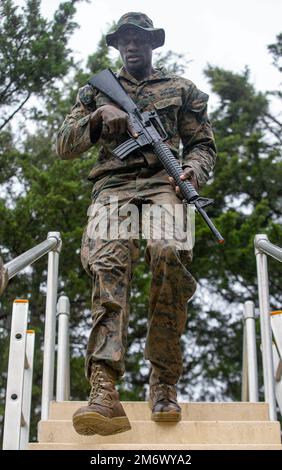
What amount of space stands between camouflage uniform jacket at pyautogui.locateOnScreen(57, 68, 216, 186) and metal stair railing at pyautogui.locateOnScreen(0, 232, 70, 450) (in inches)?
22.6

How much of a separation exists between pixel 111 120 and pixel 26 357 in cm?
137

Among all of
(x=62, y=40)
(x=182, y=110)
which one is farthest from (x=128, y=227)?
(x=62, y=40)

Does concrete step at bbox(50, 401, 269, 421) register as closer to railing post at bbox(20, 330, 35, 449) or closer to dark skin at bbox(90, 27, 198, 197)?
railing post at bbox(20, 330, 35, 449)

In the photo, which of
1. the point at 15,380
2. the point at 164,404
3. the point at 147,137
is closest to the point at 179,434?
the point at 164,404

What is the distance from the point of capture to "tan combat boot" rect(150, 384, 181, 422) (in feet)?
11.0

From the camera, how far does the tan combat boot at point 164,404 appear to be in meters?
3.37

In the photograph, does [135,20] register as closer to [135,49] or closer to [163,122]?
[135,49]

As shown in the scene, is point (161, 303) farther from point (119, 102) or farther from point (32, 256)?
point (119, 102)

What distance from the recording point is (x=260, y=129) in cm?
1598

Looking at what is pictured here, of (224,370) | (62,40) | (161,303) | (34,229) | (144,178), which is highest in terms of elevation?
(62,40)

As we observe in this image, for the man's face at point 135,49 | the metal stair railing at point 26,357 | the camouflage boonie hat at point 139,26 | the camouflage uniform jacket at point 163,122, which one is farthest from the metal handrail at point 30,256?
the camouflage boonie hat at point 139,26

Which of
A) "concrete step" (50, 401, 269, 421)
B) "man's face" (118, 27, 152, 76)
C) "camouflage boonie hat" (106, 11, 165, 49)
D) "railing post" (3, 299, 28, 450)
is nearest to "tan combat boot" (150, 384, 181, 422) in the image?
"concrete step" (50, 401, 269, 421)

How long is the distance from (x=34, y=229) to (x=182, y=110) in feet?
23.6

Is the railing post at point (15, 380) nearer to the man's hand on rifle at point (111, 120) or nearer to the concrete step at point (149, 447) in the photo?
the concrete step at point (149, 447)
